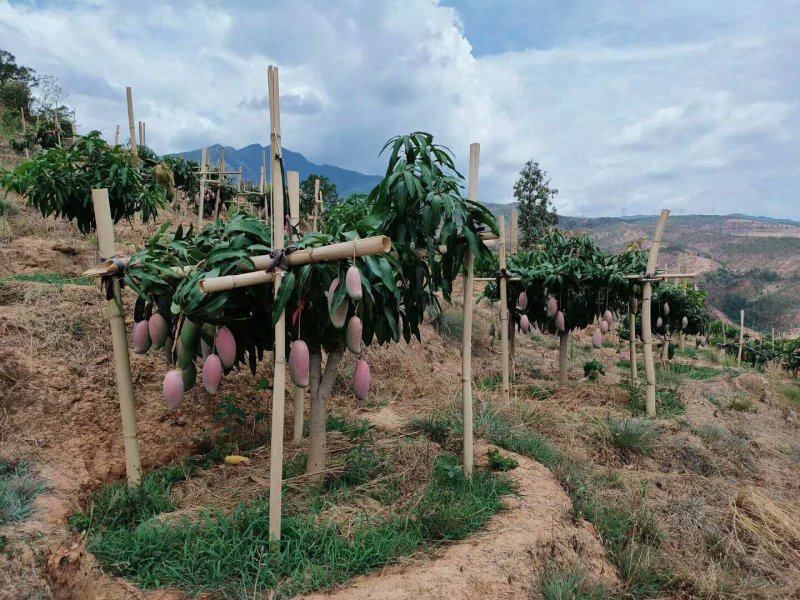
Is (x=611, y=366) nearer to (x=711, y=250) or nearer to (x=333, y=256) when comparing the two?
(x=333, y=256)

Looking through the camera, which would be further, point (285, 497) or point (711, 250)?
point (711, 250)

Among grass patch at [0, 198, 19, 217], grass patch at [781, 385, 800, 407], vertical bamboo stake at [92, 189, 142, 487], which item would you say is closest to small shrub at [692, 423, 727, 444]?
grass patch at [781, 385, 800, 407]

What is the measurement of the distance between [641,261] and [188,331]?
6.36m

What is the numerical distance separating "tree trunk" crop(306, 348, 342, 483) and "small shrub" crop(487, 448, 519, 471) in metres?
1.35

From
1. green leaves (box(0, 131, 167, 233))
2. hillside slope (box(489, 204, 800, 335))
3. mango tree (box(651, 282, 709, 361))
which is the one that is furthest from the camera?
hillside slope (box(489, 204, 800, 335))

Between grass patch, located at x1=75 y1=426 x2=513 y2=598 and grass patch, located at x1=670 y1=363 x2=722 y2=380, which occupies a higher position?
grass patch, located at x1=75 y1=426 x2=513 y2=598

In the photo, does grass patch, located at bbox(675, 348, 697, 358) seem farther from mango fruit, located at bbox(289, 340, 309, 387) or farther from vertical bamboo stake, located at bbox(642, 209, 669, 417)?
mango fruit, located at bbox(289, 340, 309, 387)

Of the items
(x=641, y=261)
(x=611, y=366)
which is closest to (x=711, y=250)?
(x=611, y=366)

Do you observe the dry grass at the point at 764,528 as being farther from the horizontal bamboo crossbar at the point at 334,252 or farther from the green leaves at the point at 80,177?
the green leaves at the point at 80,177

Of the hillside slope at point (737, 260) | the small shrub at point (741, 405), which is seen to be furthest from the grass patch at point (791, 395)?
the hillside slope at point (737, 260)

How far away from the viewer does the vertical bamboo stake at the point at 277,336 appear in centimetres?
258

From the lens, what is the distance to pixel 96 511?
299cm

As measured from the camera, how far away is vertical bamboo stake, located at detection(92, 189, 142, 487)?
323cm

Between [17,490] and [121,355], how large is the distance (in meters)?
0.93
